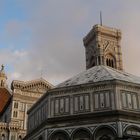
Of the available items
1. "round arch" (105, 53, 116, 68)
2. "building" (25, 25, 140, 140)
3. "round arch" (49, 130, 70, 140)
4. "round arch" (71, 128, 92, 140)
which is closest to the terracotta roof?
"round arch" (105, 53, 116, 68)

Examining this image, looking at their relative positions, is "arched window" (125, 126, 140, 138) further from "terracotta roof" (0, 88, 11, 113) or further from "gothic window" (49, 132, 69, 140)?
"terracotta roof" (0, 88, 11, 113)

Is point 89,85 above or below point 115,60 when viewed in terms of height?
below

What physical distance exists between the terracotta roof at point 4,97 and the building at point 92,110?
3369cm

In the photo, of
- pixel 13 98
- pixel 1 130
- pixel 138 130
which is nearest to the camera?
pixel 138 130

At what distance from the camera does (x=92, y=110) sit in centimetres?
2614

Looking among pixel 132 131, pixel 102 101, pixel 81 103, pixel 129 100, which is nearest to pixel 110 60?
pixel 129 100

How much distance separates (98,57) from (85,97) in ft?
102

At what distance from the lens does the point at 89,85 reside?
88.5 ft

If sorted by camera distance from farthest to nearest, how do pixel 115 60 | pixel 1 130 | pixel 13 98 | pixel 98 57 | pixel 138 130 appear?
1. pixel 115 60
2. pixel 98 57
3. pixel 13 98
4. pixel 1 130
5. pixel 138 130

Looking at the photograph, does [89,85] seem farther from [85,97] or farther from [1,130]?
[1,130]

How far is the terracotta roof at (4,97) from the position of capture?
62.6m

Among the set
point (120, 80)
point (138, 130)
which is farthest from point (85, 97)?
point (138, 130)

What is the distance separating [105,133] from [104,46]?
1497 inches

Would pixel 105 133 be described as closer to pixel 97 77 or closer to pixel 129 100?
pixel 129 100
